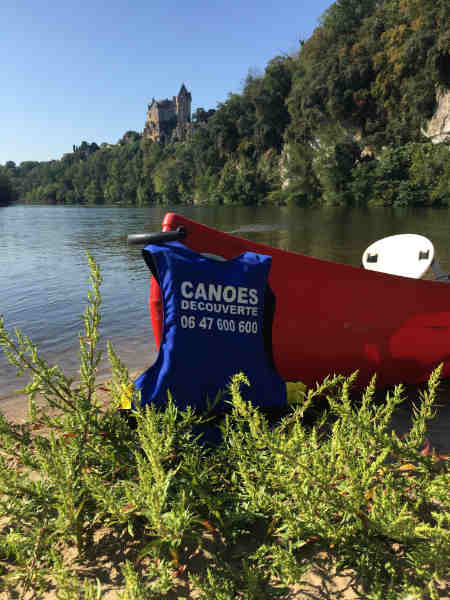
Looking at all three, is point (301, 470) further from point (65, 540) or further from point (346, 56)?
point (346, 56)

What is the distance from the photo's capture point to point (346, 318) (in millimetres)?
2836

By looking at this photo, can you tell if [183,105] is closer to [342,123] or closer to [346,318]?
[342,123]

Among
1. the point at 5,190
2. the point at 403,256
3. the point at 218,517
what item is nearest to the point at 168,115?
the point at 5,190

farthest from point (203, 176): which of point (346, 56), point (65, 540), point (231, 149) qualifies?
point (65, 540)

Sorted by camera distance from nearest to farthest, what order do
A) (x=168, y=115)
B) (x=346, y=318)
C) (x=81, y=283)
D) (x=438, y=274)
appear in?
1. (x=346, y=318)
2. (x=438, y=274)
3. (x=81, y=283)
4. (x=168, y=115)

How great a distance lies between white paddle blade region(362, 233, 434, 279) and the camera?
11.8 feet

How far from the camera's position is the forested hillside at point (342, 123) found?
32781mm

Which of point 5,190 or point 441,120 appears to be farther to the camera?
point 5,190

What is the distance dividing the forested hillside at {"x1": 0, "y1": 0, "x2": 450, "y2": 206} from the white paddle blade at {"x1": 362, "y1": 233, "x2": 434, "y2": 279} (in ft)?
101

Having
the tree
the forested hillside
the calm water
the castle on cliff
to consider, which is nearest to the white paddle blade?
the calm water

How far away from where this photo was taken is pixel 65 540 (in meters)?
1.62

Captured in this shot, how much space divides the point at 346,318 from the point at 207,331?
1.24 meters

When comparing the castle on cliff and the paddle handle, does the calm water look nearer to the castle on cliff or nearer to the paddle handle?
the paddle handle

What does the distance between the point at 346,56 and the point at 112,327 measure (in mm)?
47660
